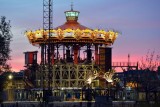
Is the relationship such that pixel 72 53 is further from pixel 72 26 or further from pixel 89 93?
pixel 89 93

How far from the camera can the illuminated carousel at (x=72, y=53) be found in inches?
3979

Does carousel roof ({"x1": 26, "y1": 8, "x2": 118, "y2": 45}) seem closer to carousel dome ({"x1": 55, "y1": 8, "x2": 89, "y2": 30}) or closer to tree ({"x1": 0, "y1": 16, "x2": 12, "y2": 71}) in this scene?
carousel dome ({"x1": 55, "y1": 8, "x2": 89, "y2": 30})

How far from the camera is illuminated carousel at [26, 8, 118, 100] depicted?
101062 mm

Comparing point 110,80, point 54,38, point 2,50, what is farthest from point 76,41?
point 2,50

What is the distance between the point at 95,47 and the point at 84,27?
494cm

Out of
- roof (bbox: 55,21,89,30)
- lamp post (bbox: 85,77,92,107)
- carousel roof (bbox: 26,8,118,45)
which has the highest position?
roof (bbox: 55,21,89,30)

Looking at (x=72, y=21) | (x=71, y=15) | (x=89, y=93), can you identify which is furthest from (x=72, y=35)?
(x=89, y=93)

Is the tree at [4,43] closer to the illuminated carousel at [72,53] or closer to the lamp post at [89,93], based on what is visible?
the lamp post at [89,93]

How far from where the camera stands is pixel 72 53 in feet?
349

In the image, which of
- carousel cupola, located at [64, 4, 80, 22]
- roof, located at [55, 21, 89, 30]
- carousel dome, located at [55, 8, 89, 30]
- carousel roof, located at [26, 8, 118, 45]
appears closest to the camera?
carousel roof, located at [26, 8, 118, 45]

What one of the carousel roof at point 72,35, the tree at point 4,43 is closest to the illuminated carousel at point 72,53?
the carousel roof at point 72,35

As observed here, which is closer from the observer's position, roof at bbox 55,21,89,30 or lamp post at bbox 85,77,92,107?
lamp post at bbox 85,77,92,107

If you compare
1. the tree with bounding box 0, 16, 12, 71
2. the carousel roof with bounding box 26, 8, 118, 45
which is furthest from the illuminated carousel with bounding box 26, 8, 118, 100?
the tree with bounding box 0, 16, 12, 71

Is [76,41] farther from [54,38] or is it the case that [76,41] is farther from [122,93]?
[122,93]
